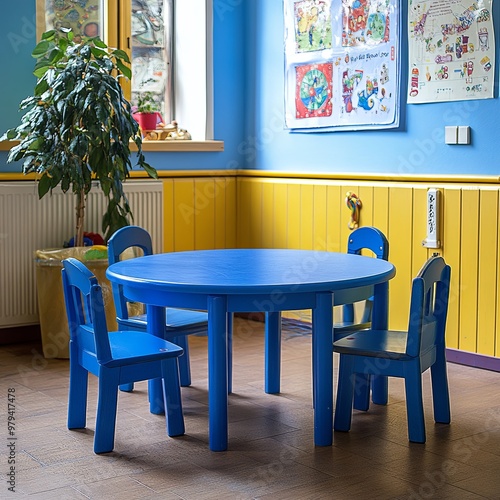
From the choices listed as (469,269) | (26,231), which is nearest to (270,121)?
(26,231)

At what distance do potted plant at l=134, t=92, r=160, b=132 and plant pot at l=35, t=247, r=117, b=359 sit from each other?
1194mm

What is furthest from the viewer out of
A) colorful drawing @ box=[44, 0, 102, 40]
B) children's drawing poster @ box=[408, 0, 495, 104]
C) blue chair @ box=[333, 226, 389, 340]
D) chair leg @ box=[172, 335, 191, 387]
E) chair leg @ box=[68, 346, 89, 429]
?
colorful drawing @ box=[44, 0, 102, 40]

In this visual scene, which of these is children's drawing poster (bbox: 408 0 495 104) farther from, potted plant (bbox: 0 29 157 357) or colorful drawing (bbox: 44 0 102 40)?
colorful drawing (bbox: 44 0 102 40)

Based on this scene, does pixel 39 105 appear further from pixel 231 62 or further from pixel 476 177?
pixel 476 177

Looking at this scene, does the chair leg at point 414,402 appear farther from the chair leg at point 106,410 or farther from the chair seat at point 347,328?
the chair leg at point 106,410

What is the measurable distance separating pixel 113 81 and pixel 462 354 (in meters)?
2.28

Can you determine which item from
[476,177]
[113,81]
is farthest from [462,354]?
[113,81]

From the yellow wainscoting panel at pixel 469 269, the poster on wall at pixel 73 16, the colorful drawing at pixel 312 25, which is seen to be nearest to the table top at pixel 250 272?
the yellow wainscoting panel at pixel 469 269

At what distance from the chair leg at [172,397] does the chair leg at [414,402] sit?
33.3 inches

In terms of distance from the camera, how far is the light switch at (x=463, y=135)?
14.7ft

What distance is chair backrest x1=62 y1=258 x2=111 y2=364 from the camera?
3.09m

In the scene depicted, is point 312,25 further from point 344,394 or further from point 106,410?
point 106,410

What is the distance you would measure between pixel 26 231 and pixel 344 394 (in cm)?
233

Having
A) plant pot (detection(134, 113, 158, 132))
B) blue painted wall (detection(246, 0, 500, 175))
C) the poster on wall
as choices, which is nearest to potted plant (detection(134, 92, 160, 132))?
plant pot (detection(134, 113, 158, 132))
